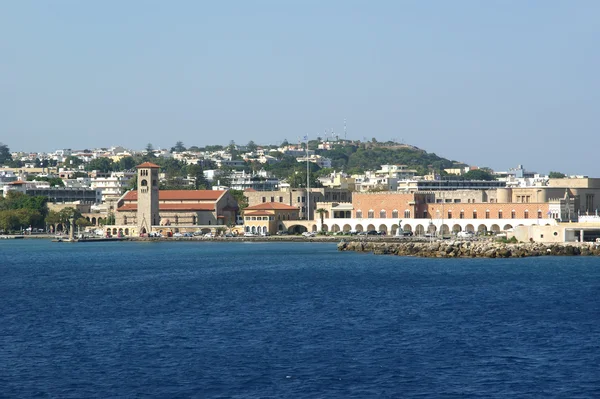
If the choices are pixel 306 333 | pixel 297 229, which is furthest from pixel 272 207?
pixel 306 333

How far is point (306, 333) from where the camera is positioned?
118ft

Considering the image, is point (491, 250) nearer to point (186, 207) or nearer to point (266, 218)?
point (266, 218)

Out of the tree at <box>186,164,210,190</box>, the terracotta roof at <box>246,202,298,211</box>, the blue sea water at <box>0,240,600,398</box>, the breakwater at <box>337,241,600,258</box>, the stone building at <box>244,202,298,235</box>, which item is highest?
the tree at <box>186,164,210,190</box>

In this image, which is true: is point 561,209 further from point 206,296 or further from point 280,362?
point 280,362

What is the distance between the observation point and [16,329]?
1489 inches

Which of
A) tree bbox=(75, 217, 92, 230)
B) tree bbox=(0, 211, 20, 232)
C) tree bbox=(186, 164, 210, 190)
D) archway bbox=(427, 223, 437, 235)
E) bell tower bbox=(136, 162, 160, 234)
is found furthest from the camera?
tree bbox=(186, 164, 210, 190)

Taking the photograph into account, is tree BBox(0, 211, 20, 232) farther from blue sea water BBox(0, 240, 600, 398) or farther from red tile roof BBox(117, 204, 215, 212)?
blue sea water BBox(0, 240, 600, 398)

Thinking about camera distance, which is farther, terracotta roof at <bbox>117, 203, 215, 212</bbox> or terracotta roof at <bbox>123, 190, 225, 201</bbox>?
terracotta roof at <bbox>123, 190, 225, 201</bbox>

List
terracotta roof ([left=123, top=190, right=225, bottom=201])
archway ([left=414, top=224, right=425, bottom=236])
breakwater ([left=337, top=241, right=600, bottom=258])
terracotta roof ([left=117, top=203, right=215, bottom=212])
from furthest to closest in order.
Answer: terracotta roof ([left=123, top=190, right=225, bottom=201]) < terracotta roof ([left=117, top=203, right=215, bottom=212]) < archway ([left=414, top=224, right=425, bottom=236]) < breakwater ([left=337, top=241, right=600, bottom=258])

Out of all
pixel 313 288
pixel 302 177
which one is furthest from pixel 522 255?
pixel 302 177

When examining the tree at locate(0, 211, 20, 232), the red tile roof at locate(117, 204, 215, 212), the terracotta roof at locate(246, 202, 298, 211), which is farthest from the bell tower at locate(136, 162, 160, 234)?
the tree at locate(0, 211, 20, 232)

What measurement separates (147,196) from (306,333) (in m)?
80.9

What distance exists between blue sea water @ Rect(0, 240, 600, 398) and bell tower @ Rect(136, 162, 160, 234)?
50503 millimetres

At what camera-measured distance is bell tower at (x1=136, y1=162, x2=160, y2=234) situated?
115250 millimetres
